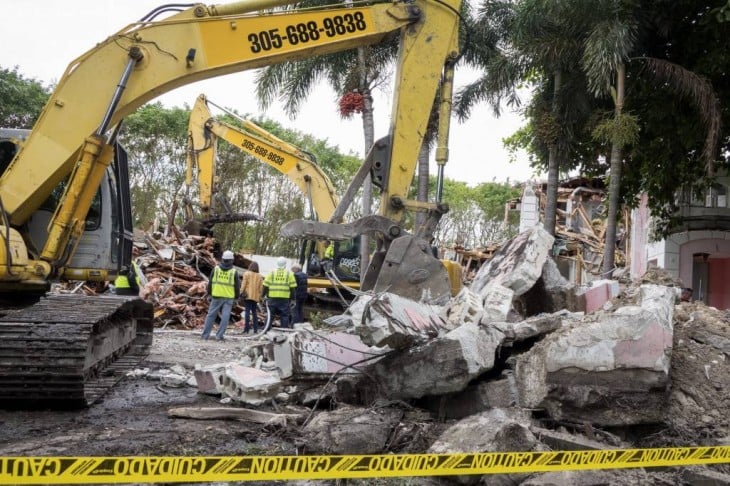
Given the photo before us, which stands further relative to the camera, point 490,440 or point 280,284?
point 280,284

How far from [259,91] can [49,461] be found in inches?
700

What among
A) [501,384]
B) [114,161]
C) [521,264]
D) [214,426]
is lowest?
[214,426]

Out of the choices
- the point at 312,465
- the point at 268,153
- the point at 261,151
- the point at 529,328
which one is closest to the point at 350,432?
the point at 312,465

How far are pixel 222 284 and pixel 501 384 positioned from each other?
8.80 metres

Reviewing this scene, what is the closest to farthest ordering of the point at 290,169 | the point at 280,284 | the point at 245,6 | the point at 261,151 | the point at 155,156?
the point at 245,6 < the point at 280,284 < the point at 290,169 < the point at 261,151 < the point at 155,156

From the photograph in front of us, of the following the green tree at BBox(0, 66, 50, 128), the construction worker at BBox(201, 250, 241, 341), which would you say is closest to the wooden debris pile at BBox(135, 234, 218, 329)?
the construction worker at BBox(201, 250, 241, 341)

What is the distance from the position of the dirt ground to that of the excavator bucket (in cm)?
193

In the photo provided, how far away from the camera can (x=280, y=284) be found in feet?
50.3

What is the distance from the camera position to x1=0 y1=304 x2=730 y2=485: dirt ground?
5793mm

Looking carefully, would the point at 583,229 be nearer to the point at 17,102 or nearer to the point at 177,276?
the point at 177,276

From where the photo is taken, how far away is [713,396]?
251 inches

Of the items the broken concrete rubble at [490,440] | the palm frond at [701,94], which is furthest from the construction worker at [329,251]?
the broken concrete rubble at [490,440]

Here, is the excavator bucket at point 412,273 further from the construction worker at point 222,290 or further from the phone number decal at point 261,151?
the phone number decal at point 261,151

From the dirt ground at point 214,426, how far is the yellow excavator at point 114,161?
0.40 meters
